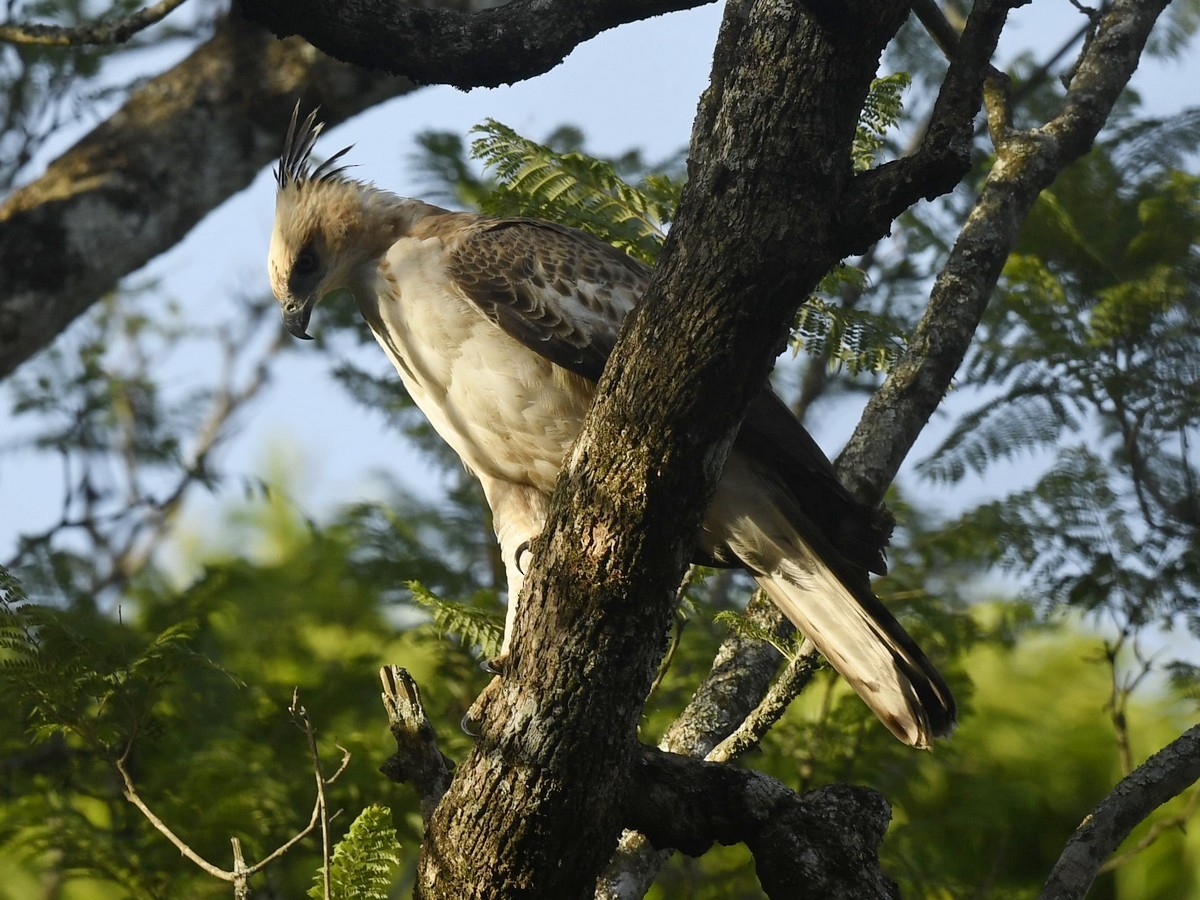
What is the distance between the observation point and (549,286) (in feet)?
15.3

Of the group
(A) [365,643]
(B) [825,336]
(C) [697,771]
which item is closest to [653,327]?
(C) [697,771]

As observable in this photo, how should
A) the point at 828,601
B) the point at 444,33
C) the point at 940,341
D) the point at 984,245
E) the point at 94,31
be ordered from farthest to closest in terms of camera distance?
the point at 94,31 < the point at 984,245 < the point at 940,341 < the point at 828,601 < the point at 444,33

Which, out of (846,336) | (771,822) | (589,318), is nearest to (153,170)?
(589,318)

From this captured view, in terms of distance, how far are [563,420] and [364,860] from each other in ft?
5.65

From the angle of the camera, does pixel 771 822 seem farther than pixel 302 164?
No

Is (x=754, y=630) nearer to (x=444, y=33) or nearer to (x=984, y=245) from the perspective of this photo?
(x=984, y=245)

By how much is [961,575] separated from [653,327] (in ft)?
16.7

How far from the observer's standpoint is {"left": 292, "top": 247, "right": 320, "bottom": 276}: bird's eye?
533cm

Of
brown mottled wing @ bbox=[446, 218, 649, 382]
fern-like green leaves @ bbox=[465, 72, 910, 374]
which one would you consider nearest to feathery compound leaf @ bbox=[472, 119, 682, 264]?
fern-like green leaves @ bbox=[465, 72, 910, 374]

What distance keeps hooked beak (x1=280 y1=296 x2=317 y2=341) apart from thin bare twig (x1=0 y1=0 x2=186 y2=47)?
1177 millimetres

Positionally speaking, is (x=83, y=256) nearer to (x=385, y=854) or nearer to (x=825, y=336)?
(x=825, y=336)

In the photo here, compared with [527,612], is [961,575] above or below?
below

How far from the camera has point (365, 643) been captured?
730cm

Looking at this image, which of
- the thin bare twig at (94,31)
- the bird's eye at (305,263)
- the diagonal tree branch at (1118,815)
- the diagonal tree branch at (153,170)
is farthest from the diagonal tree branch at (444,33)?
the diagonal tree branch at (153,170)
